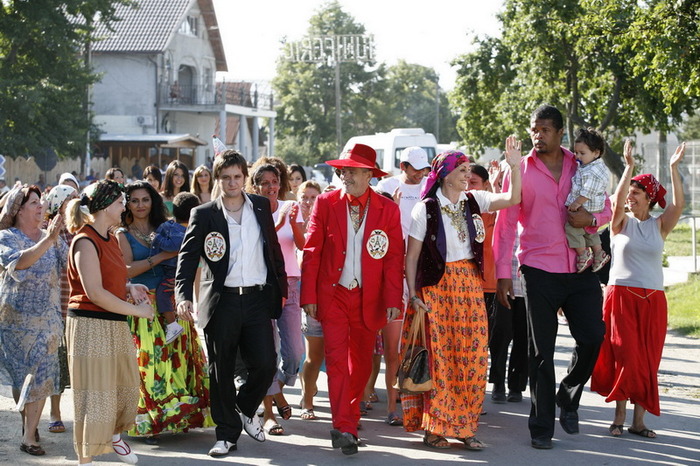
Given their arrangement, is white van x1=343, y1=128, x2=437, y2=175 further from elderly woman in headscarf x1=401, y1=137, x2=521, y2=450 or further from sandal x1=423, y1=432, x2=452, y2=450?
sandal x1=423, y1=432, x2=452, y2=450

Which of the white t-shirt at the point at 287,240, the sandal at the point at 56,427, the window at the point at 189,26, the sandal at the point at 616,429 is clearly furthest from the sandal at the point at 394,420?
the window at the point at 189,26

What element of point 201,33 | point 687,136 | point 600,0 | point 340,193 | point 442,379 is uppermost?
point 201,33

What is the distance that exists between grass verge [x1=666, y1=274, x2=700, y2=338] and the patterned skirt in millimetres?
8669

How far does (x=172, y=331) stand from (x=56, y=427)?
1221mm

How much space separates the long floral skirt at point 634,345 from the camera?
758 cm

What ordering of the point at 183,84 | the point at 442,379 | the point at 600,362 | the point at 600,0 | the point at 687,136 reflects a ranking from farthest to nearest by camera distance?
1. the point at 687,136
2. the point at 183,84
3. the point at 600,0
4. the point at 600,362
5. the point at 442,379

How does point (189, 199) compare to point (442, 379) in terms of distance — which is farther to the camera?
point (189, 199)

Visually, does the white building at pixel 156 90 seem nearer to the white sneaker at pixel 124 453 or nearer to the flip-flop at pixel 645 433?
the flip-flop at pixel 645 433

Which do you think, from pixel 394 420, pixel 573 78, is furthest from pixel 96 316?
pixel 573 78

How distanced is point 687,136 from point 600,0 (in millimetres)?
52517

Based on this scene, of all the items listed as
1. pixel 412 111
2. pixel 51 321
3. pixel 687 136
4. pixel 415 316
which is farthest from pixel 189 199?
pixel 412 111

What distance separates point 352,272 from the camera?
7.33 m

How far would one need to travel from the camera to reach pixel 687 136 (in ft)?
222

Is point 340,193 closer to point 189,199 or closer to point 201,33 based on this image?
point 189,199
